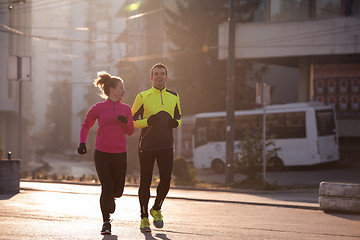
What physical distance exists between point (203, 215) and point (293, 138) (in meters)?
20.3

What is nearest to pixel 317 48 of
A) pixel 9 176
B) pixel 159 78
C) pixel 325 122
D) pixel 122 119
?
pixel 325 122

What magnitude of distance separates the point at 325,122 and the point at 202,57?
809 inches

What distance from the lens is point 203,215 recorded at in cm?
1132

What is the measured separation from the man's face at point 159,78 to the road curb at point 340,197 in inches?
196

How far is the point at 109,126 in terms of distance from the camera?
8148mm

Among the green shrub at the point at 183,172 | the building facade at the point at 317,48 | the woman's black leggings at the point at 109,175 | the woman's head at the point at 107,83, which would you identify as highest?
the building facade at the point at 317,48

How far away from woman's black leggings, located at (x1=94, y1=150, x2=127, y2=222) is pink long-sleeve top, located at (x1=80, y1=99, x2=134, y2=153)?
0.27 feet

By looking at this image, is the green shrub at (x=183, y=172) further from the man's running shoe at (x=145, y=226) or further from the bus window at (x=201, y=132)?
the man's running shoe at (x=145, y=226)

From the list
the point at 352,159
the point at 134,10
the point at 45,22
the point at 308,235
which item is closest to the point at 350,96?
the point at 352,159

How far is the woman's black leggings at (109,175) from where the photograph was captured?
803 cm

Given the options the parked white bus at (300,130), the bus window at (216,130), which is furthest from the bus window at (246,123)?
the bus window at (216,130)

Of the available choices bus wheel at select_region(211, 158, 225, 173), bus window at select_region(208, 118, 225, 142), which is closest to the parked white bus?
bus window at select_region(208, 118, 225, 142)

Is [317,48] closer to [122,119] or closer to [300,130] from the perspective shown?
[300,130]

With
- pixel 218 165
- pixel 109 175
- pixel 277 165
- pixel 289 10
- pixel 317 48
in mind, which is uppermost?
pixel 289 10
